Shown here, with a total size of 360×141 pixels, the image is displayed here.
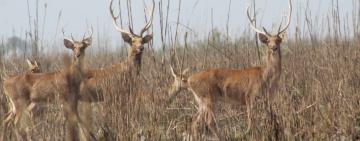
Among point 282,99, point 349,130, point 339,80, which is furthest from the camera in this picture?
point 339,80

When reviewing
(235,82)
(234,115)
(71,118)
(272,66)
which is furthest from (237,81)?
(71,118)

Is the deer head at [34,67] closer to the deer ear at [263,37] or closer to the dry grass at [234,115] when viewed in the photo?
the dry grass at [234,115]

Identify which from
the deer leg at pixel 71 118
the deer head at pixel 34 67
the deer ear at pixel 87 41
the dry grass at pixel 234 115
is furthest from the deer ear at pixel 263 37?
the deer leg at pixel 71 118

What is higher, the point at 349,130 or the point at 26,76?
the point at 26,76

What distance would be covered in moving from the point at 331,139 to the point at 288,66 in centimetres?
338

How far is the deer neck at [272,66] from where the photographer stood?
22.6 feet

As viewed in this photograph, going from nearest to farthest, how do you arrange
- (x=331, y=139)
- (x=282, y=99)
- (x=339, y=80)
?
(x=282, y=99) → (x=331, y=139) → (x=339, y=80)

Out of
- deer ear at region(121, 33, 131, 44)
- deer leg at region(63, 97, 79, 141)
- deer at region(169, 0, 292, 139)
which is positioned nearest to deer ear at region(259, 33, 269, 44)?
deer at region(169, 0, 292, 139)

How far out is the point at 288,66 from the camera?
751 cm

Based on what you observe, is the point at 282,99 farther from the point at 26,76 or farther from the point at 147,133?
the point at 26,76

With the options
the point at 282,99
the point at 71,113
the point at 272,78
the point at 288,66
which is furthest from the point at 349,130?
the point at 71,113

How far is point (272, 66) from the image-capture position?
6.98m

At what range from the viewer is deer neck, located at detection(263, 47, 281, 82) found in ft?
22.6

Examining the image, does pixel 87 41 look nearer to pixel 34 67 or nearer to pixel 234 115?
pixel 34 67
